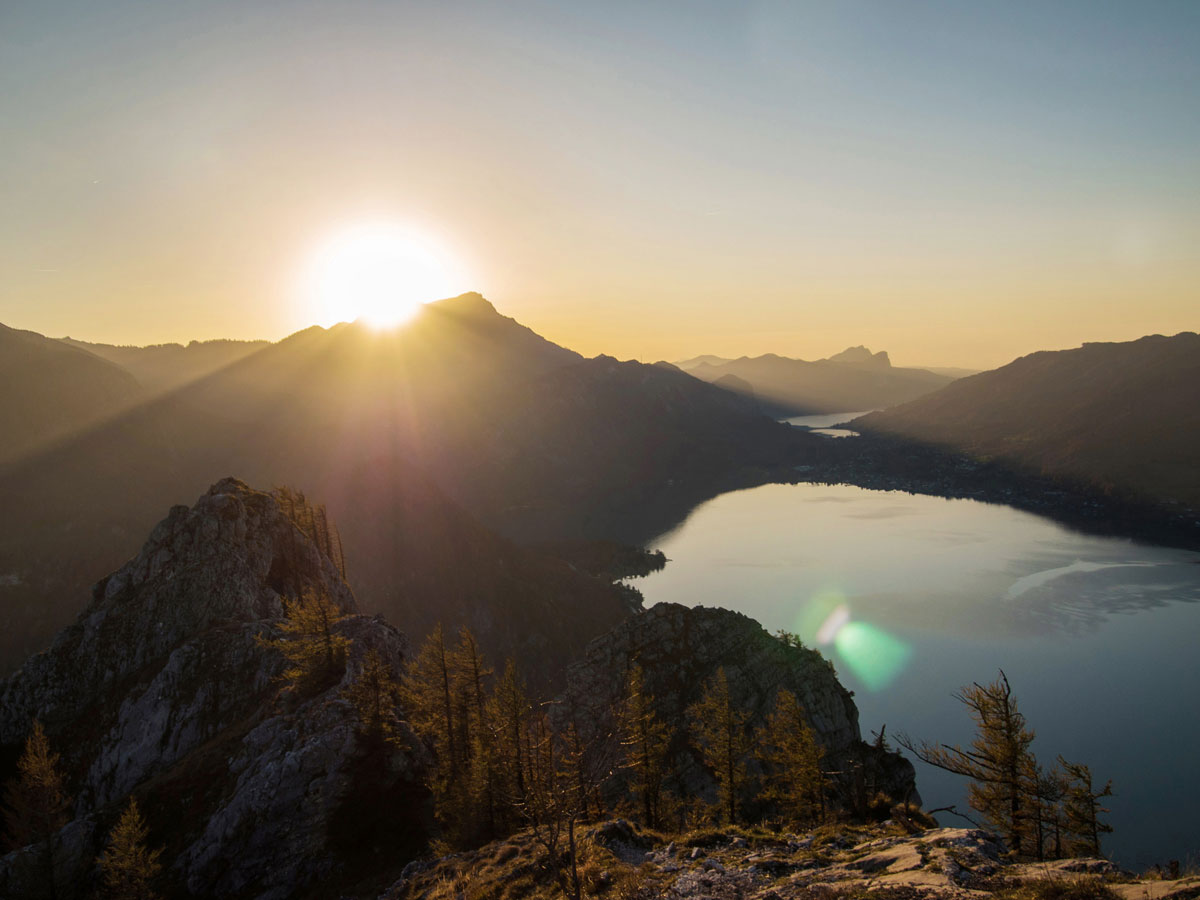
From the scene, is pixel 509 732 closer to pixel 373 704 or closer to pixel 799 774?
pixel 373 704

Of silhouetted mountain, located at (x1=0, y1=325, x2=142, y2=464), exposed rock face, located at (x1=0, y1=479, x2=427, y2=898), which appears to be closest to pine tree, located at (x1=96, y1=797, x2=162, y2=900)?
exposed rock face, located at (x1=0, y1=479, x2=427, y2=898)

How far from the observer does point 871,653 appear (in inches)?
3964

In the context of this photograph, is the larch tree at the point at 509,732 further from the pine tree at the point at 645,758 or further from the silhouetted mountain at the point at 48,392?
the silhouetted mountain at the point at 48,392

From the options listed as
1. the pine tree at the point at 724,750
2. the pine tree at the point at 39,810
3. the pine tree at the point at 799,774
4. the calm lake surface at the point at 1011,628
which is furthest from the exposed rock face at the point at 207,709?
the calm lake surface at the point at 1011,628

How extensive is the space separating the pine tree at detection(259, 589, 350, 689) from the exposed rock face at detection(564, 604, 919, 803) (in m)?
25.8

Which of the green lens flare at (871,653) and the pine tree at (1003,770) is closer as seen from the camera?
the pine tree at (1003,770)

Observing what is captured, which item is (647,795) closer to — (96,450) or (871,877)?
(871,877)

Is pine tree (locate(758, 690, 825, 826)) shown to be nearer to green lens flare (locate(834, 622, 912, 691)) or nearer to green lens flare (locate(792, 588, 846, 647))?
green lens flare (locate(834, 622, 912, 691))

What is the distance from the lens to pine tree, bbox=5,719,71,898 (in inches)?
1403

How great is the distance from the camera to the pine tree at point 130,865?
31.2m

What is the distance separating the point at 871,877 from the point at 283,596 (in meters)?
64.5

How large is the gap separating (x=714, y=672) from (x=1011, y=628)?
7619 centimetres

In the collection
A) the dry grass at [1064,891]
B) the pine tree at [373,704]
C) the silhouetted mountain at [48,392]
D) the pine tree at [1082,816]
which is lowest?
the pine tree at [1082,816]

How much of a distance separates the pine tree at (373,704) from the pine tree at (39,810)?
57.2 feet
